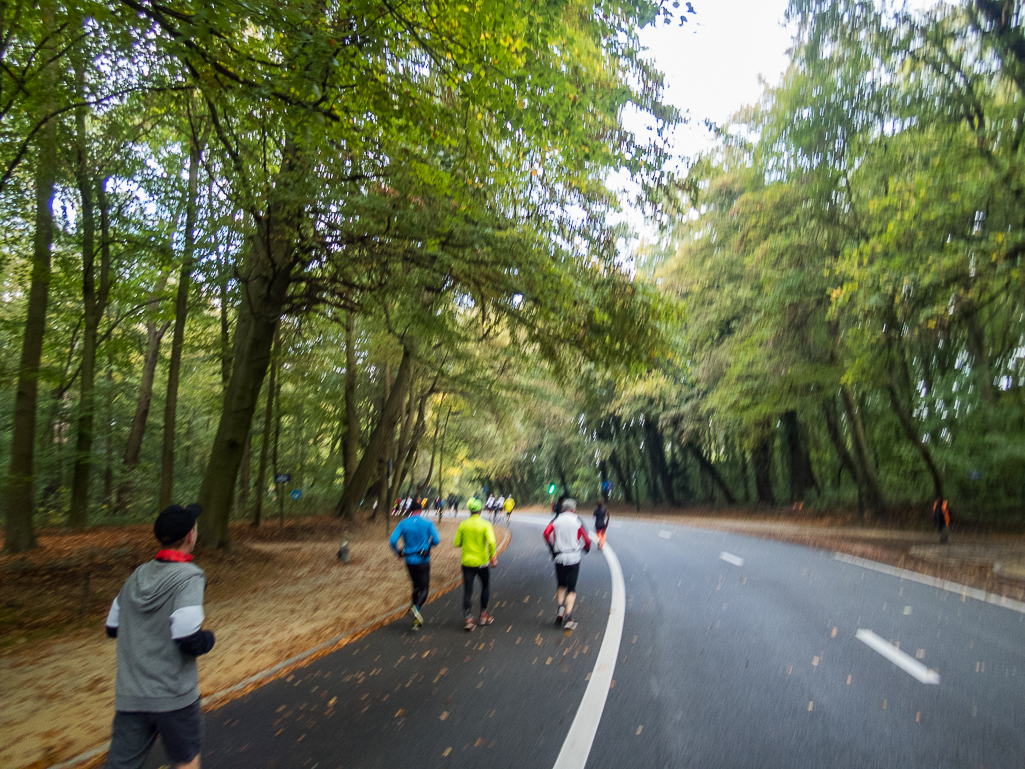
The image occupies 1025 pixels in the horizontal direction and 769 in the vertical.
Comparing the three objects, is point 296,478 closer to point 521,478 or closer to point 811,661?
point 811,661

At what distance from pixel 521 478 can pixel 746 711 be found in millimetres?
67800

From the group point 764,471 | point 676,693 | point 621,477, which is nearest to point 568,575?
point 676,693

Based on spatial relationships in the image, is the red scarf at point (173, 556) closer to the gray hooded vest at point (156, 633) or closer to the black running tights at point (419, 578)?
the gray hooded vest at point (156, 633)

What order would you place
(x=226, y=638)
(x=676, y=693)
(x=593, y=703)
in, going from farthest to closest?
1. (x=226, y=638)
2. (x=676, y=693)
3. (x=593, y=703)

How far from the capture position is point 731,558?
643 inches

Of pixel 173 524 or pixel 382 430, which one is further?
pixel 382 430

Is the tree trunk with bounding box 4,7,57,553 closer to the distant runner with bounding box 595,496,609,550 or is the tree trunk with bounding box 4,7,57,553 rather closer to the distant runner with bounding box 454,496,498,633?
the distant runner with bounding box 454,496,498,633

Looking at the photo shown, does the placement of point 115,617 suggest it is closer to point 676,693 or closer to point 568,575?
point 676,693

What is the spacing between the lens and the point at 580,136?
27.4 feet

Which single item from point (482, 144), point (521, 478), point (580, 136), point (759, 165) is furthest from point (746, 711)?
point (521, 478)

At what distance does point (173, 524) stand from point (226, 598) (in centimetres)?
925

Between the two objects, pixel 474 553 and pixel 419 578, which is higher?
pixel 474 553

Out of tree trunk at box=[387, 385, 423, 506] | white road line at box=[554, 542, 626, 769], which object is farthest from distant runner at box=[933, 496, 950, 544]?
tree trunk at box=[387, 385, 423, 506]

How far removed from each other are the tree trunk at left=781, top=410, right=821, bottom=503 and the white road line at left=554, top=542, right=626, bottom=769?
1155 inches
